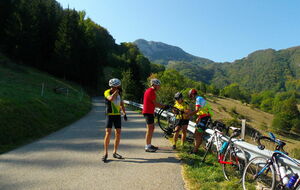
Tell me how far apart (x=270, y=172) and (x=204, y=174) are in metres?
1.32

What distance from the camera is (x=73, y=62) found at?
39.3m

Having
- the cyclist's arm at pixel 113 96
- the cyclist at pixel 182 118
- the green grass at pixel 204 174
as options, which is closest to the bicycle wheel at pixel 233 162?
the green grass at pixel 204 174

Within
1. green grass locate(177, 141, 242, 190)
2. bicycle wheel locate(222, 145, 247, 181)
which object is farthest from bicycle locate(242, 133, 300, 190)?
bicycle wheel locate(222, 145, 247, 181)

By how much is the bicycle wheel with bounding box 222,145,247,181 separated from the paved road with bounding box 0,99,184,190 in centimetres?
109

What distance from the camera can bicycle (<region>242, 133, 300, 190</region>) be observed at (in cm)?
339

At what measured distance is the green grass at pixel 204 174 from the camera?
4.05 metres

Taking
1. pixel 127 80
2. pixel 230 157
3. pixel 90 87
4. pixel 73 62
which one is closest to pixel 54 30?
pixel 73 62

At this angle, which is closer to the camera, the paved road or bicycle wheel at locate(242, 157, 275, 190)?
bicycle wheel at locate(242, 157, 275, 190)

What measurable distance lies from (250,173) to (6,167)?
541 cm

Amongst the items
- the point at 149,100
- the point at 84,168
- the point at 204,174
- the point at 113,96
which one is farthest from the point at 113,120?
the point at 204,174

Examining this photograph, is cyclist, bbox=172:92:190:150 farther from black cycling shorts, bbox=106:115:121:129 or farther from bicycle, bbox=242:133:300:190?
bicycle, bbox=242:133:300:190

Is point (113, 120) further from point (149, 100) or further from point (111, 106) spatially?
point (149, 100)

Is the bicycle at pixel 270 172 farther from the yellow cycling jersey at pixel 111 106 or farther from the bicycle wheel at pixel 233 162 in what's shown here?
the yellow cycling jersey at pixel 111 106

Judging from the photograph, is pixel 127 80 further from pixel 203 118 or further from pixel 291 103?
pixel 291 103
